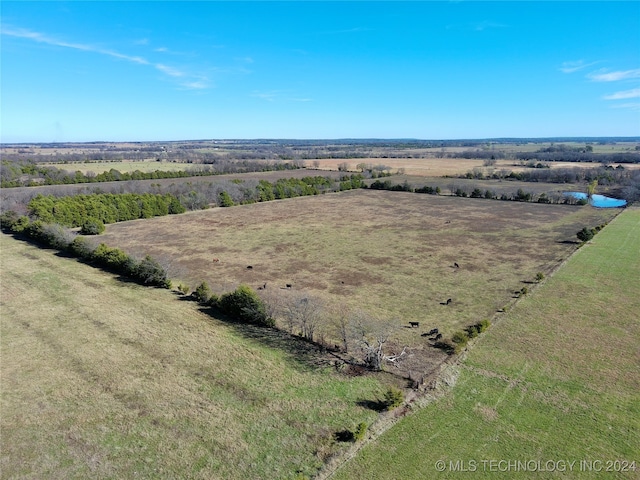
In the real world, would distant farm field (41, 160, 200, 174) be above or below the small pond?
Answer: above

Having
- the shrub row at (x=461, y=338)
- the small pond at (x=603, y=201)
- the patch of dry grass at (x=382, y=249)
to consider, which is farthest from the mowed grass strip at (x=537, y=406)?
the small pond at (x=603, y=201)

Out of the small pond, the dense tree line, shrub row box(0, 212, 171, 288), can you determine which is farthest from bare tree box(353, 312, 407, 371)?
the small pond

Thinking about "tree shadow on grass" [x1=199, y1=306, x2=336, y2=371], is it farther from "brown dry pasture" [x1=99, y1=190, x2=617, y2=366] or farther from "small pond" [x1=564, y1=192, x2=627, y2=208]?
"small pond" [x1=564, y1=192, x2=627, y2=208]

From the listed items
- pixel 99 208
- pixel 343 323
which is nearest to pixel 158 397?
pixel 343 323

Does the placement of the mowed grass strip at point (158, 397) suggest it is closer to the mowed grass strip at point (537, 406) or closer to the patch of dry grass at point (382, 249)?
the mowed grass strip at point (537, 406)

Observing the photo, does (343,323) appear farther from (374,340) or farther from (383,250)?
(383,250)
